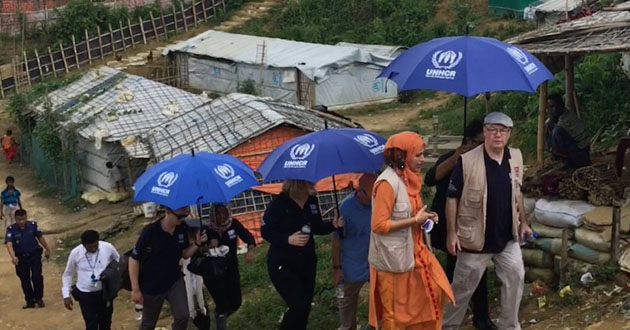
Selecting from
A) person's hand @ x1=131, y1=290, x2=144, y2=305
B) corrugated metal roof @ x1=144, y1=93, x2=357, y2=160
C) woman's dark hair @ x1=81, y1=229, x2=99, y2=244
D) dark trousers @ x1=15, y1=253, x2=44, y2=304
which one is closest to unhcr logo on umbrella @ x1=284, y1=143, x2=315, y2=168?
person's hand @ x1=131, y1=290, x2=144, y2=305

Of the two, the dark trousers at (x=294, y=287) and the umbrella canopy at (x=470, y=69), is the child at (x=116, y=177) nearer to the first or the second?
the dark trousers at (x=294, y=287)

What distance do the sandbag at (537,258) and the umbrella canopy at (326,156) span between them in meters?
2.12

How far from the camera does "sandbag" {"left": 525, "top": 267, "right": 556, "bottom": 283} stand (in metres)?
7.79

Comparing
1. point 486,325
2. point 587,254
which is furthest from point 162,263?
point 587,254

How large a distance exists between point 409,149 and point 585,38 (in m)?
3.81

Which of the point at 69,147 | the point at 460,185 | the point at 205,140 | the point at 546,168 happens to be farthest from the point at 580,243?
the point at 69,147

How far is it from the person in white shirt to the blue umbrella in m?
3.15

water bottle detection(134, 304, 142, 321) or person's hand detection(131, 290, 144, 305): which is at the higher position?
person's hand detection(131, 290, 144, 305)

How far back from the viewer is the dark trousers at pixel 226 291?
282 inches

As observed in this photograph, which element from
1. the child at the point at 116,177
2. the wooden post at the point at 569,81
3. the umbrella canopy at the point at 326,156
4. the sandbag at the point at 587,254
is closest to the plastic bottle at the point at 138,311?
the umbrella canopy at the point at 326,156

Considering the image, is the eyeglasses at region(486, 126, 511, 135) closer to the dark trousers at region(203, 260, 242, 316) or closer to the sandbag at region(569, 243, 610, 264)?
the sandbag at region(569, 243, 610, 264)

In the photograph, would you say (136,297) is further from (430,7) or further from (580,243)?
(430,7)

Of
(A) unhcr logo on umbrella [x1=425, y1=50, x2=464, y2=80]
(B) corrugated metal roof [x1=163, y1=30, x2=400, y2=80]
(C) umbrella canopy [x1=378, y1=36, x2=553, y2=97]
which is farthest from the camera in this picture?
(B) corrugated metal roof [x1=163, y1=30, x2=400, y2=80]

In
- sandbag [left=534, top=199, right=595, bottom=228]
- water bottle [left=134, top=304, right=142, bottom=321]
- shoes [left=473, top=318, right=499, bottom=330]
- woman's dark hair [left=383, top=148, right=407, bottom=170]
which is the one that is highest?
woman's dark hair [left=383, top=148, right=407, bottom=170]
